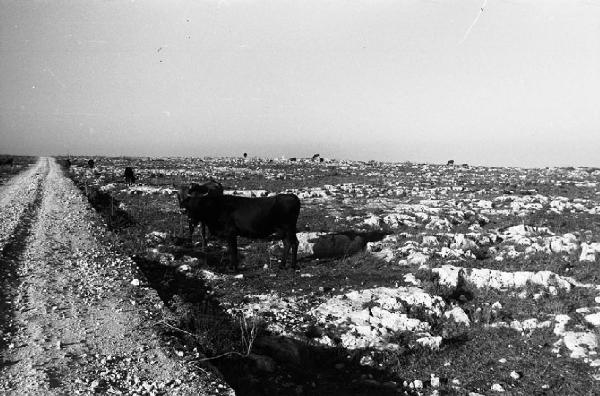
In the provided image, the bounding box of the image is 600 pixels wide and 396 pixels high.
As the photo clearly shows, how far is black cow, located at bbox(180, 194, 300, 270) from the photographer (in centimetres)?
1209

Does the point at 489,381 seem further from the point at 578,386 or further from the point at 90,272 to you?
the point at 90,272

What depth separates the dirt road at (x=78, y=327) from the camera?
5383mm

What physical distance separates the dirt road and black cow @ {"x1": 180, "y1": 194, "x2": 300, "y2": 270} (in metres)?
2.77

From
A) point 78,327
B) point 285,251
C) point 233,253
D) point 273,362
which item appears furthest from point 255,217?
point 78,327

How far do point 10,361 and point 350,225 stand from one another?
12.4 meters

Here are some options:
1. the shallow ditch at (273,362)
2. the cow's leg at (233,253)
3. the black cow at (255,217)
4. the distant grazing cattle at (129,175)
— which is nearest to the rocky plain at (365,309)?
the shallow ditch at (273,362)

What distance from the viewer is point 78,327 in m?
6.81

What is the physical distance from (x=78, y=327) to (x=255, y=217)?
19.7ft

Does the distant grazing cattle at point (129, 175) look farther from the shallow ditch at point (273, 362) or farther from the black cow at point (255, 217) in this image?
the shallow ditch at point (273, 362)

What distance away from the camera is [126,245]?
1266 centimetres

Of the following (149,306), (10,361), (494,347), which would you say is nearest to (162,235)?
(149,306)

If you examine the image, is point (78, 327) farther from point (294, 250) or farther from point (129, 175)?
point (129, 175)

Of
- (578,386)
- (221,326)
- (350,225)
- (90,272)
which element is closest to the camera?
(578,386)

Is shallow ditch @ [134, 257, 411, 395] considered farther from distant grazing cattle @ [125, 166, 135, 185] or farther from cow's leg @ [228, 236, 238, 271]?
distant grazing cattle @ [125, 166, 135, 185]
